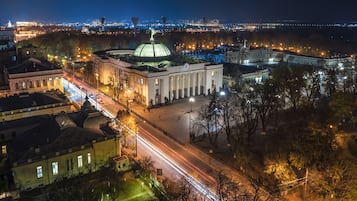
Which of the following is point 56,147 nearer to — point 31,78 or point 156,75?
point 156,75

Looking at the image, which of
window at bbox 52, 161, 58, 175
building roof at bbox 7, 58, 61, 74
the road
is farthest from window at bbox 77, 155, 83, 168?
building roof at bbox 7, 58, 61, 74

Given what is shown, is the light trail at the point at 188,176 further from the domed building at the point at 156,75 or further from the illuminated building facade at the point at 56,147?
the domed building at the point at 156,75

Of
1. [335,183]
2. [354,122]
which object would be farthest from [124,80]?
[335,183]

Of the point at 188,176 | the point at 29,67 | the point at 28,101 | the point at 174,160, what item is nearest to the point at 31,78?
the point at 29,67

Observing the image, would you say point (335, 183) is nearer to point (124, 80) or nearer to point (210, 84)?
point (210, 84)

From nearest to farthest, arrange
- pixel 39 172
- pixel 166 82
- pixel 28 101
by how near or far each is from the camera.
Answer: pixel 39 172, pixel 28 101, pixel 166 82

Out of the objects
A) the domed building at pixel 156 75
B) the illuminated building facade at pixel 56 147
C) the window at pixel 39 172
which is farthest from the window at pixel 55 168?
the domed building at pixel 156 75

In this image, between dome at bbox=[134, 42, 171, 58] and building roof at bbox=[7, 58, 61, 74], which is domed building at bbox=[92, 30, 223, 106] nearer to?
dome at bbox=[134, 42, 171, 58]
